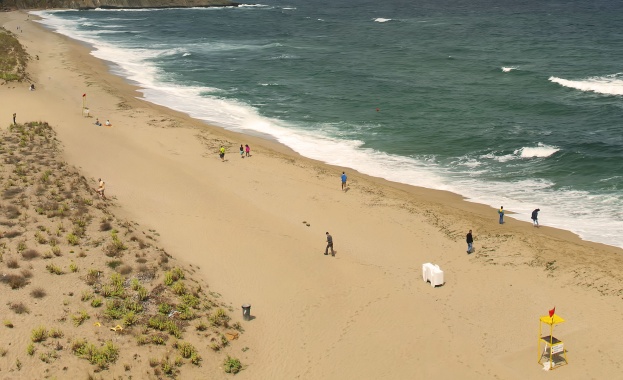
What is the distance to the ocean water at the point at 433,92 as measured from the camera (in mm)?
37281

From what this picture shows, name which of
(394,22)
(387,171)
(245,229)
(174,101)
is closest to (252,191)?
(245,229)

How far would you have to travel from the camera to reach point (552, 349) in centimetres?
1891

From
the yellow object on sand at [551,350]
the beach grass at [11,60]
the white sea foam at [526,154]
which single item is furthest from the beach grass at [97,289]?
the beach grass at [11,60]

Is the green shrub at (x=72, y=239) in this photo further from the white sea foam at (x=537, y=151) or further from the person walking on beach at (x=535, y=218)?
the white sea foam at (x=537, y=151)

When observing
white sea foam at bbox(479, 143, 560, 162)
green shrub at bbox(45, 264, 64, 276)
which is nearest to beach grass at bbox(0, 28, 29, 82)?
green shrub at bbox(45, 264, 64, 276)

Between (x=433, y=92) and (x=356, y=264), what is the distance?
36214 millimetres

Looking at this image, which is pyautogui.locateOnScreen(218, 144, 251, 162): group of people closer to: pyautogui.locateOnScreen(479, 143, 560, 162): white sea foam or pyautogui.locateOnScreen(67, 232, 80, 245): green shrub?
pyautogui.locateOnScreen(479, 143, 560, 162): white sea foam

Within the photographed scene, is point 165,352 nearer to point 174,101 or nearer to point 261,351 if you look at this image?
point 261,351

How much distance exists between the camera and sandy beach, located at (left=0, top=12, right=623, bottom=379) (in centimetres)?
1958

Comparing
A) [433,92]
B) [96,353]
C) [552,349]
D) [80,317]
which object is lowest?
A: [552,349]

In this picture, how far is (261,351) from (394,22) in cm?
9634

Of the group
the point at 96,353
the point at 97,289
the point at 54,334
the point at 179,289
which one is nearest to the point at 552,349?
the point at 179,289

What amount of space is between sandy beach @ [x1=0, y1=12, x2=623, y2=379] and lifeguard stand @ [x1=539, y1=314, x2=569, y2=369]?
0.28 m

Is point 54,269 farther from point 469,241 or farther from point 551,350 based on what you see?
point 469,241
